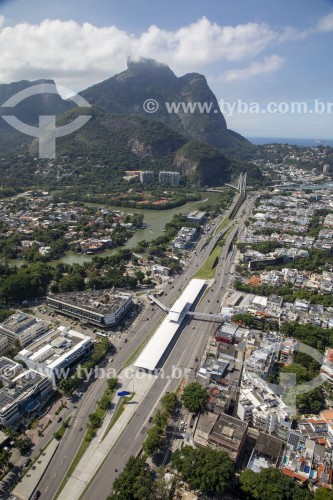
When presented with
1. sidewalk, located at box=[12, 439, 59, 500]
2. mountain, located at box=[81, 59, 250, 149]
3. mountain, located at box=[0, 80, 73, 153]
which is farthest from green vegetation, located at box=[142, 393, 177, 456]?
mountain, located at box=[81, 59, 250, 149]

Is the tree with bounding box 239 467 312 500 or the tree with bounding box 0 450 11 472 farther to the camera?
the tree with bounding box 0 450 11 472

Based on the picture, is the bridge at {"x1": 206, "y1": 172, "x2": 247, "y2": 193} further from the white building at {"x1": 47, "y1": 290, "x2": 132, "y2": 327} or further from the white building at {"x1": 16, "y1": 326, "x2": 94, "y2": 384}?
the white building at {"x1": 16, "y1": 326, "x2": 94, "y2": 384}

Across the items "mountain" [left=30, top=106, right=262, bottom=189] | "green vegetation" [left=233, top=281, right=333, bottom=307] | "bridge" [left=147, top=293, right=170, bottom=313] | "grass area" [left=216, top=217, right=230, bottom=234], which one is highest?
"mountain" [left=30, top=106, right=262, bottom=189]

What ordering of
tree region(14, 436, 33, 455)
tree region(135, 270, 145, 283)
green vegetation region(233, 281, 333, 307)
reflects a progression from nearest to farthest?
tree region(14, 436, 33, 455), green vegetation region(233, 281, 333, 307), tree region(135, 270, 145, 283)

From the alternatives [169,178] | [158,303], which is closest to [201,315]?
[158,303]

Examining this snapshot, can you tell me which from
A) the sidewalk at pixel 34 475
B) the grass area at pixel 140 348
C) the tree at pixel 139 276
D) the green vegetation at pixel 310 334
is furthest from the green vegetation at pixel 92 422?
the tree at pixel 139 276

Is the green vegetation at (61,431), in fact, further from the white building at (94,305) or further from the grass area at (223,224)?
the grass area at (223,224)

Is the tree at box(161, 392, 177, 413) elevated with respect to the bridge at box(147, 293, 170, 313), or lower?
lower
